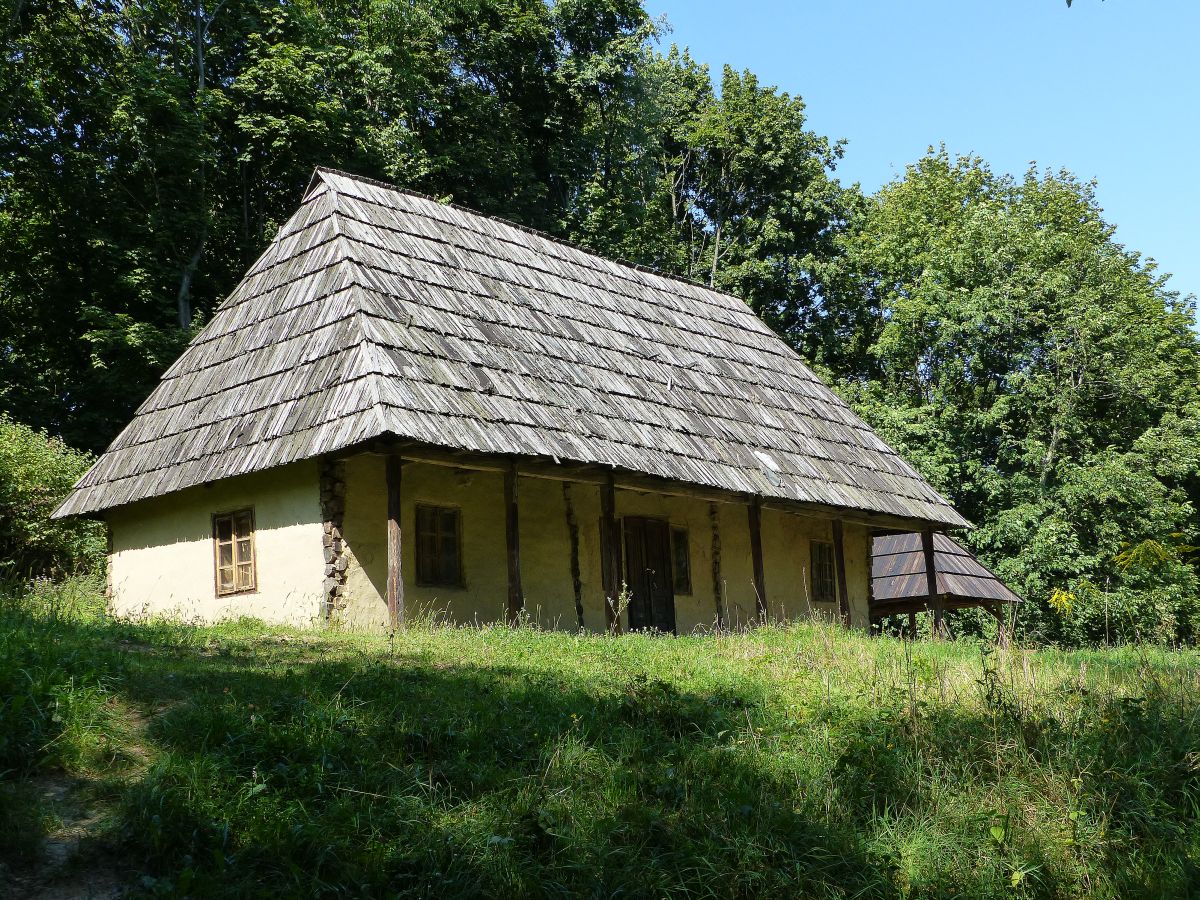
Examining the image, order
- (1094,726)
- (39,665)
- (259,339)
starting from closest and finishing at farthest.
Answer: (39,665), (1094,726), (259,339)

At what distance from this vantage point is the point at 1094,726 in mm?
7613

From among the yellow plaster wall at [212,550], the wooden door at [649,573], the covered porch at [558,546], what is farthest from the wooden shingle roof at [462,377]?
the wooden door at [649,573]

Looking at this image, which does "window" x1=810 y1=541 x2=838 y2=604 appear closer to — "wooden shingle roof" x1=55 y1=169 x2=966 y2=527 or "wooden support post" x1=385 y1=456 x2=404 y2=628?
"wooden shingle roof" x1=55 y1=169 x2=966 y2=527

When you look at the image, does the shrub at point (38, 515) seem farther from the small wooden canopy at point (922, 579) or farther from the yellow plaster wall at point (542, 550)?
the small wooden canopy at point (922, 579)

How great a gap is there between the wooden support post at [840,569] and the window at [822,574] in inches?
15.0

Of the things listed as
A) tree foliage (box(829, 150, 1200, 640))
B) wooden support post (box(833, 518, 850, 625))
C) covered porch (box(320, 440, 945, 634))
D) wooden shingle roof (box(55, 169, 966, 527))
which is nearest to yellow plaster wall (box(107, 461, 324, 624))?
covered porch (box(320, 440, 945, 634))

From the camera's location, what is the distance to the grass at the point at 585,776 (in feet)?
18.4

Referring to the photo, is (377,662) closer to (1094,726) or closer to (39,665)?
(39,665)

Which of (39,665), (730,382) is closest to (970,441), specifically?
(730,382)

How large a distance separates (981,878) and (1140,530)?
2437 centimetres

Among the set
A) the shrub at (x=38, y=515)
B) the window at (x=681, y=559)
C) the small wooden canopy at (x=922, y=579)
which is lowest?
the small wooden canopy at (x=922, y=579)

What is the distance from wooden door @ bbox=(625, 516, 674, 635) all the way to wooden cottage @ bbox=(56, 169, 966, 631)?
0.04m

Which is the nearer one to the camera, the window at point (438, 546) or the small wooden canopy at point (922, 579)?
the window at point (438, 546)

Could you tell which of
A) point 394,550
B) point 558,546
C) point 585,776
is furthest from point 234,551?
point 585,776
